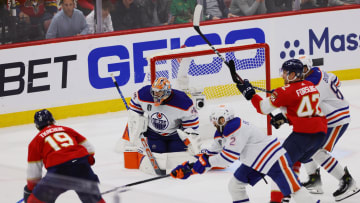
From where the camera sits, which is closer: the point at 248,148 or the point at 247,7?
the point at 248,148

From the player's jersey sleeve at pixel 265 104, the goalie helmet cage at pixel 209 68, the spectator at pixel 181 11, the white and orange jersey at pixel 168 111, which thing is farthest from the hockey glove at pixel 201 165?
the spectator at pixel 181 11

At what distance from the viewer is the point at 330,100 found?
5.51 m

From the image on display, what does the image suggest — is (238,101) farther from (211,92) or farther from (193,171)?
(193,171)

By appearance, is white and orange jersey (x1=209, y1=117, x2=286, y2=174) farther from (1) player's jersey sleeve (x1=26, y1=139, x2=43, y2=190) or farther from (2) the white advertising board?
(2) the white advertising board

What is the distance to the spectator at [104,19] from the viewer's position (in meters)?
8.23

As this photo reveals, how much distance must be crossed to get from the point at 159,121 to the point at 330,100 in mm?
1447

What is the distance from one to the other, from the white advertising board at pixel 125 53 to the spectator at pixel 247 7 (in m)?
0.12

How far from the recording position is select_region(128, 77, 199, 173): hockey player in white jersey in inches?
234

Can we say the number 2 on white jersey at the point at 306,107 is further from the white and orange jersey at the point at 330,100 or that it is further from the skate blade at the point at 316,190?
the skate blade at the point at 316,190

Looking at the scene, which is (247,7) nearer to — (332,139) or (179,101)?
(179,101)

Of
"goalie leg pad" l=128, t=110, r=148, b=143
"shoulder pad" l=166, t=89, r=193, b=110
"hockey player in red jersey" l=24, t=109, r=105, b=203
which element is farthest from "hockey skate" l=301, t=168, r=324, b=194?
"hockey player in red jersey" l=24, t=109, r=105, b=203

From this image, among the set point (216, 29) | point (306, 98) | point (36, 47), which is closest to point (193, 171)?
point (306, 98)

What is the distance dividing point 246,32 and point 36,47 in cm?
263

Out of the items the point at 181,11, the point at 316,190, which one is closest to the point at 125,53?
the point at 181,11
